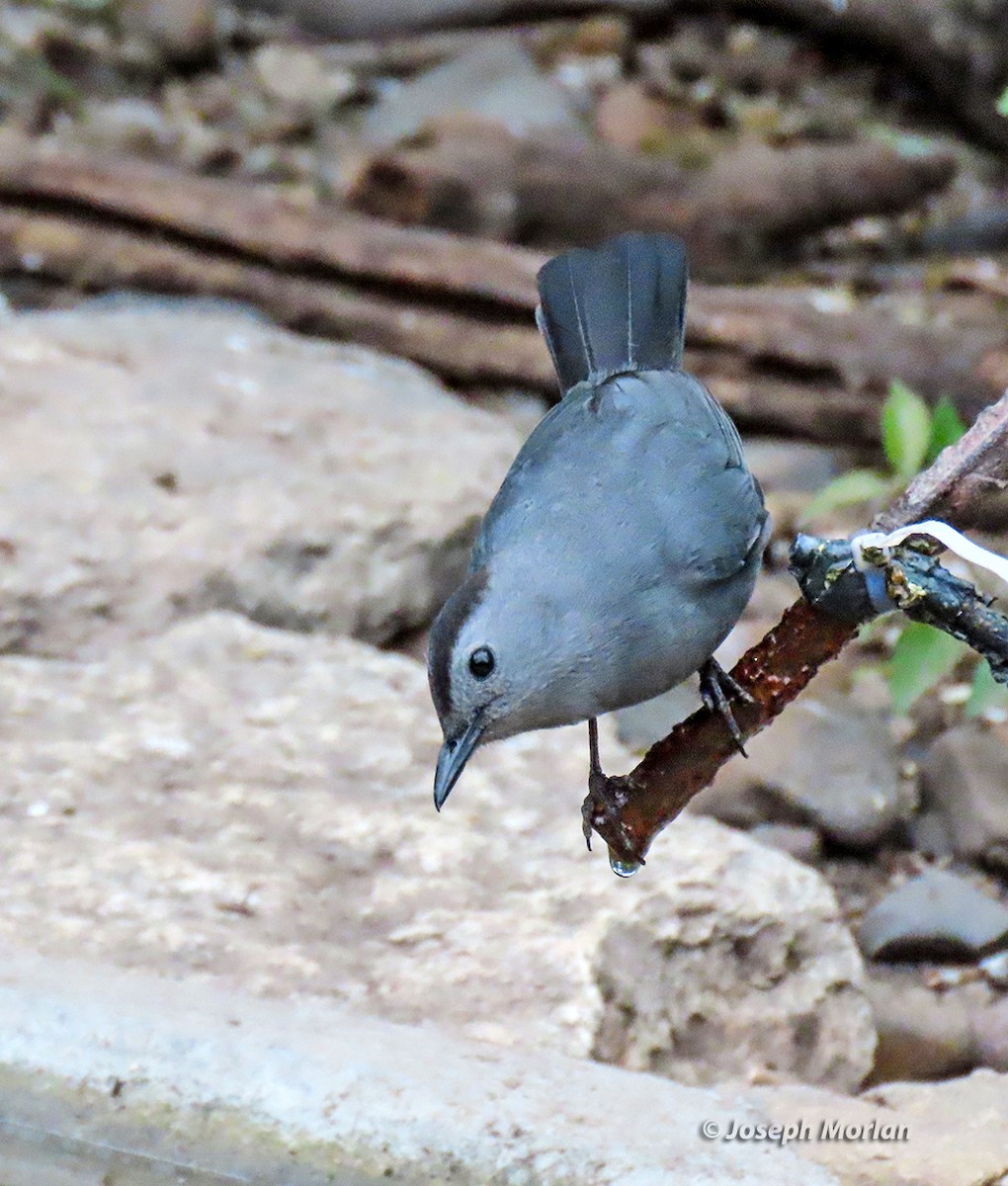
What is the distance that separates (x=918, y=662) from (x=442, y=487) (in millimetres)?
1536

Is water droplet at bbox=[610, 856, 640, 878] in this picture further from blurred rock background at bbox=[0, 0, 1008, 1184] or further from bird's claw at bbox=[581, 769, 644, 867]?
blurred rock background at bbox=[0, 0, 1008, 1184]

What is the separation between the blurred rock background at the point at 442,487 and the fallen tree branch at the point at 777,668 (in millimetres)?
612

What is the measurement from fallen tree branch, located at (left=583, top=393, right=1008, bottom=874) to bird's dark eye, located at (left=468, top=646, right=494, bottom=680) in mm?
275

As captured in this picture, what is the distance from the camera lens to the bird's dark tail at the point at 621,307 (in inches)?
131

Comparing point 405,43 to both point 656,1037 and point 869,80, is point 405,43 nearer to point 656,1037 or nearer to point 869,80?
point 869,80

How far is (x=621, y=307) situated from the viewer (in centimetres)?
333

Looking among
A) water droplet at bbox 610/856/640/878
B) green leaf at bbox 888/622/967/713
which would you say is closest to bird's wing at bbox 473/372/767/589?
water droplet at bbox 610/856/640/878

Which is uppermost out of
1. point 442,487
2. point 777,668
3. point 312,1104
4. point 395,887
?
point 777,668

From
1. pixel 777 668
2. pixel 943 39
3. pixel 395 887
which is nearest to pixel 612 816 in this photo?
pixel 777 668

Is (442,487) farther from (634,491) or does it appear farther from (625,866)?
(625,866)

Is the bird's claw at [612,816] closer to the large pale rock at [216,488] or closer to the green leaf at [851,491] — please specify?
the green leaf at [851,491]

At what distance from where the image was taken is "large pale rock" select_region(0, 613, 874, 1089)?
10.0ft

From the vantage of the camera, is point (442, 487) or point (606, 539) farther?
point (442, 487)

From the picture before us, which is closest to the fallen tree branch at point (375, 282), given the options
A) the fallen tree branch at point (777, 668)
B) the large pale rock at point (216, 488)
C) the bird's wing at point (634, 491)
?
the large pale rock at point (216, 488)
